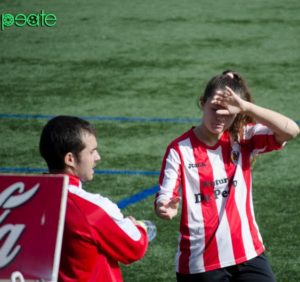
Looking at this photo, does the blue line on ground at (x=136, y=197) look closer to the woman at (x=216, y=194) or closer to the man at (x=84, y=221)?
the woman at (x=216, y=194)

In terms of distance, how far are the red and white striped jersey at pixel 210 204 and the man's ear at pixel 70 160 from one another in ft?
2.93

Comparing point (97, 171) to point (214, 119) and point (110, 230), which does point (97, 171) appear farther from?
point (110, 230)

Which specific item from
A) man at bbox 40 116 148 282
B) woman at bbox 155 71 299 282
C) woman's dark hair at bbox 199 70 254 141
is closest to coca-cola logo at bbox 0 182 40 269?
man at bbox 40 116 148 282

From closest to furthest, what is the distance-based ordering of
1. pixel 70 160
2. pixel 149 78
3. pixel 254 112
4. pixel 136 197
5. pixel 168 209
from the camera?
1. pixel 70 160
2. pixel 168 209
3. pixel 254 112
4. pixel 136 197
5. pixel 149 78

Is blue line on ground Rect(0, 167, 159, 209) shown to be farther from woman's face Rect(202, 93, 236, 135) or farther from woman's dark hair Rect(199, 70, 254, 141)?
woman's face Rect(202, 93, 236, 135)

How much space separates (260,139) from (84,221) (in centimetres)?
143

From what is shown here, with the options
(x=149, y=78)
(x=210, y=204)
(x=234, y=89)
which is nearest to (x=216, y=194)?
(x=210, y=204)

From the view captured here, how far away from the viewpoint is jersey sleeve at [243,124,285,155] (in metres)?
4.27

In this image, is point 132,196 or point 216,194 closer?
point 216,194

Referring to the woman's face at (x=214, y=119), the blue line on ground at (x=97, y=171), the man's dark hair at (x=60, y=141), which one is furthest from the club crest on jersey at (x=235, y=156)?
the blue line on ground at (x=97, y=171)

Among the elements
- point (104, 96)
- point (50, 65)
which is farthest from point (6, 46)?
point (104, 96)

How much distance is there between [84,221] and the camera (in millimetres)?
3217

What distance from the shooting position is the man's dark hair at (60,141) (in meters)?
3.30

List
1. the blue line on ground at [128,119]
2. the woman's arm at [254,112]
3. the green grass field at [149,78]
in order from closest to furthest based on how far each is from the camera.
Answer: the woman's arm at [254,112], the green grass field at [149,78], the blue line on ground at [128,119]
